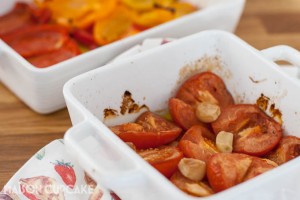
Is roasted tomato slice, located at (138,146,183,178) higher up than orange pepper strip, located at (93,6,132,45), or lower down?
higher up

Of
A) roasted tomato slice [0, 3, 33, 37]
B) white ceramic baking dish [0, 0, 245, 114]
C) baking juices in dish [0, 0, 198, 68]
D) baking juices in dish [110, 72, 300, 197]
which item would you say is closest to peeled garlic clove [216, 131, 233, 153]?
baking juices in dish [110, 72, 300, 197]

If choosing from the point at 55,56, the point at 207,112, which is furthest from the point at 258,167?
the point at 55,56

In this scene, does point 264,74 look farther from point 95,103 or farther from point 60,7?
point 60,7

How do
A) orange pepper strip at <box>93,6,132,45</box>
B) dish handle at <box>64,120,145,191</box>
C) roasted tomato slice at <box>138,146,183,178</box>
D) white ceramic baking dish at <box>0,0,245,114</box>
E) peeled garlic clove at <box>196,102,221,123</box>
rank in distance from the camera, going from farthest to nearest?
orange pepper strip at <box>93,6,132,45</box> < white ceramic baking dish at <box>0,0,245,114</box> < peeled garlic clove at <box>196,102,221,123</box> < roasted tomato slice at <box>138,146,183,178</box> < dish handle at <box>64,120,145,191</box>

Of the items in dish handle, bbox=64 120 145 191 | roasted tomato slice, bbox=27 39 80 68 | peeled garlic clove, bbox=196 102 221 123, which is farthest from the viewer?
roasted tomato slice, bbox=27 39 80 68

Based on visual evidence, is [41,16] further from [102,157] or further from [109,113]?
[102,157]

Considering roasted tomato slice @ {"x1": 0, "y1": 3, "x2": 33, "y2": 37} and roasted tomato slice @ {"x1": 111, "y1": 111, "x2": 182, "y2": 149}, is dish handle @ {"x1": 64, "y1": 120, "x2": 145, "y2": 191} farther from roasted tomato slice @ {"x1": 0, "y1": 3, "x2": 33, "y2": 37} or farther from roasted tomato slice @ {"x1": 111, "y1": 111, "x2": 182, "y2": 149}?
roasted tomato slice @ {"x1": 0, "y1": 3, "x2": 33, "y2": 37}

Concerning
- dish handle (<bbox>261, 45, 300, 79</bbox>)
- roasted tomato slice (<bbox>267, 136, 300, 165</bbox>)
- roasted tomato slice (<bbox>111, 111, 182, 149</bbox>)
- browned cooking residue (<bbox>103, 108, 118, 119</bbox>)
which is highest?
dish handle (<bbox>261, 45, 300, 79</bbox>)

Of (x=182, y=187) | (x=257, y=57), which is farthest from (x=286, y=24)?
(x=182, y=187)
